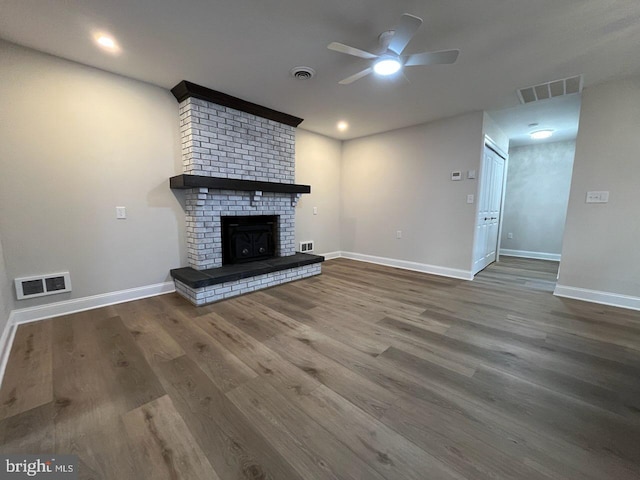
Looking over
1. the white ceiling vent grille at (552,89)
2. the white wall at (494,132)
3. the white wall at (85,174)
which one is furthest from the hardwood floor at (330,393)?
the white wall at (494,132)

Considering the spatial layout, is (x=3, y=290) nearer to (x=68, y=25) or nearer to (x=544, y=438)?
(x=68, y=25)

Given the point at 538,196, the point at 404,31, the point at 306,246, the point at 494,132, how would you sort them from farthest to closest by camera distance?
the point at 538,196 < the point at 306,246 < the point at 494,132 < the point at 404,31

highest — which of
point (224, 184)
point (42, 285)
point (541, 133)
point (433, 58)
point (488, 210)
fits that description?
point (541, 133)

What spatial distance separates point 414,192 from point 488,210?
1.39 meters

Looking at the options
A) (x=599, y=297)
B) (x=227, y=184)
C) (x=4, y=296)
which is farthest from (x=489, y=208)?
(x=4, y=296)

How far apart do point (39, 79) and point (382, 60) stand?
3.14 meters

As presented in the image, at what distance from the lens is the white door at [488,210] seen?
4.03 m

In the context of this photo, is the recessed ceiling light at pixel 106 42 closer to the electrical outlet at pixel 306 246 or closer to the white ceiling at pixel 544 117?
the electrical outlet at pixel 306 246

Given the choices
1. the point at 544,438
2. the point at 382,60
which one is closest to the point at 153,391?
the point at 544,438

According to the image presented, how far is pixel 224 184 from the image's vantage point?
3.09 m

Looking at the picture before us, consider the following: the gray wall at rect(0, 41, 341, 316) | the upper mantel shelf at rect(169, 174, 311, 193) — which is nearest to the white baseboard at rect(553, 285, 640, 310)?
the upper mantel shelf at rect(169, 174, 311, 193)

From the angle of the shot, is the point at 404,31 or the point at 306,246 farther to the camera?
the point at 306,246

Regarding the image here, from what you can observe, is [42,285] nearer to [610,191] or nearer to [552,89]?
[552,89]

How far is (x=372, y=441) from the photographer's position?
1198mm
